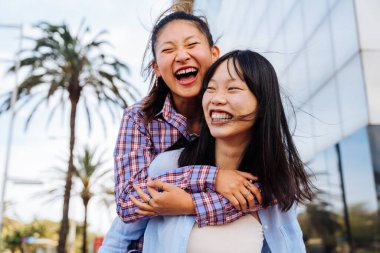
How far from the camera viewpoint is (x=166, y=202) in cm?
200

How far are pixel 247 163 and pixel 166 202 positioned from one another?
48 centimetres

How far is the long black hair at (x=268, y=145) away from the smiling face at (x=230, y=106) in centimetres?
3

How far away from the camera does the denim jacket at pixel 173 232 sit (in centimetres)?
198

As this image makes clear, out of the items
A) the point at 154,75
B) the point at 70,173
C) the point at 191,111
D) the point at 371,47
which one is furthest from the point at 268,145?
the point at 70,173

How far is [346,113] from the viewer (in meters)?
10.5

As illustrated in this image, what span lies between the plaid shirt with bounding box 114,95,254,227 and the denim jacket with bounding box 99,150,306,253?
7 cm

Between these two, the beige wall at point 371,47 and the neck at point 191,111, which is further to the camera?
the beige wall at point 371,47

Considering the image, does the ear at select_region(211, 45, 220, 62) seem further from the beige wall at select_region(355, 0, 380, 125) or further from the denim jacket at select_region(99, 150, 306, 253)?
the beige wall at select_region(355, 0, 380, 125)

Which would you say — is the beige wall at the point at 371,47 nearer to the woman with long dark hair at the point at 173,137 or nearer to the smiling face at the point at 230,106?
the woman with long dark hair at the point at 173,137

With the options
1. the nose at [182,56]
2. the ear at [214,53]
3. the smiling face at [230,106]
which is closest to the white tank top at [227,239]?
the smiling face at [230,106]

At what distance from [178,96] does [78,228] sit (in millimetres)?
46622

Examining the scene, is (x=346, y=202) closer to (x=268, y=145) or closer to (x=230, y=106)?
(x=268, y=145)

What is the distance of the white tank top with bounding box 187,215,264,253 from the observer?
1.97 meters

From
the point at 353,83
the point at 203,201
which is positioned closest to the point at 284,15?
the point at 353,83
